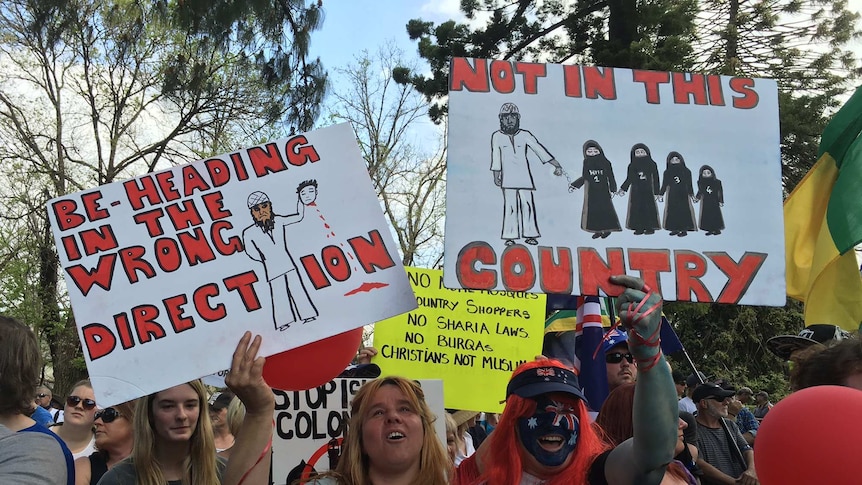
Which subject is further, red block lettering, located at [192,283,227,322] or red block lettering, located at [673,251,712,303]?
red block lettering, located at [673,251,712,303]

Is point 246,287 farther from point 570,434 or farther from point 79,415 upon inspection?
point 79,415

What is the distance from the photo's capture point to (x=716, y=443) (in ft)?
19.2

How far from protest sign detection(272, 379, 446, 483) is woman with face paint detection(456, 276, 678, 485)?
1.39 metres

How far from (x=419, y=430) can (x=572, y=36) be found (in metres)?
13.6

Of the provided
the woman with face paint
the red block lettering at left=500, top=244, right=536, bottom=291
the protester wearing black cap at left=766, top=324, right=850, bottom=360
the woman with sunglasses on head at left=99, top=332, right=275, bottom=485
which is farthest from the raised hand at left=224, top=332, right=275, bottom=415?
the protester wearing black cap at left=766, top=324, right=850, bottom=360

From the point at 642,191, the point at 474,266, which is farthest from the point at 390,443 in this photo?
→ the point at 642,191

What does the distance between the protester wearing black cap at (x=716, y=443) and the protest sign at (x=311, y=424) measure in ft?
8.91

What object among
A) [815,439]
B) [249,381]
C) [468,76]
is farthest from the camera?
[468,76]

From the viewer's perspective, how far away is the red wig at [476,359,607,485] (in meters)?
2.31

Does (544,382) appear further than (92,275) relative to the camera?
No

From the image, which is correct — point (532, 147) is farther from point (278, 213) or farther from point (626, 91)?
point (278, 213)

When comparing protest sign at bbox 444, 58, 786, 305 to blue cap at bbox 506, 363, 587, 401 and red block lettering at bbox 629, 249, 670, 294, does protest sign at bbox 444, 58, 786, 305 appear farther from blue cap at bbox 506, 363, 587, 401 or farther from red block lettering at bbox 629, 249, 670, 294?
blue cap at bbox 506, 363, 587, 401

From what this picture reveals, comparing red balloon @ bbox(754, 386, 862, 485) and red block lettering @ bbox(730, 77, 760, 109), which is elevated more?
red block lettering @ bbox(730, 77, 760, 109)

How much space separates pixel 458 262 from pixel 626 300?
3.52 feet
